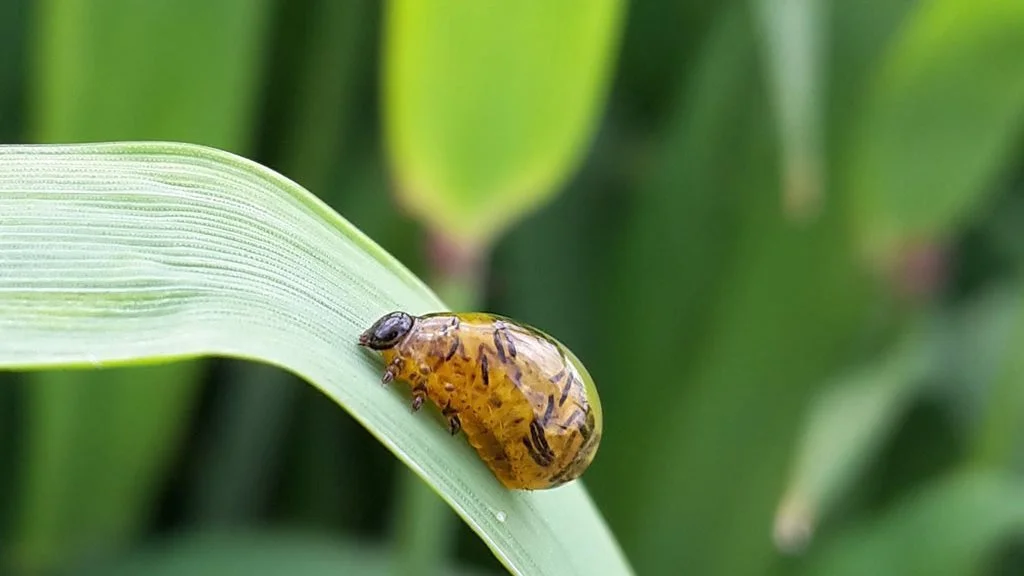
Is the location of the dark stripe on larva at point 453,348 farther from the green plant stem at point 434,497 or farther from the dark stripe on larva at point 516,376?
the green plant stem at point 434,497

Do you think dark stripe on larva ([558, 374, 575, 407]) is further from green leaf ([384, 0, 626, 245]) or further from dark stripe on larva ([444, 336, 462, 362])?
green leaf ([384, 0, 626, 245])

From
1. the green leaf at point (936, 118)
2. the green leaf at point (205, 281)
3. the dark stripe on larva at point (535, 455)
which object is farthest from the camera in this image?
the green leaf at point (936, 118)

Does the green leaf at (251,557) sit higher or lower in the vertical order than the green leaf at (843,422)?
lower

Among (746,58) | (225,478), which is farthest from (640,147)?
(225,478)

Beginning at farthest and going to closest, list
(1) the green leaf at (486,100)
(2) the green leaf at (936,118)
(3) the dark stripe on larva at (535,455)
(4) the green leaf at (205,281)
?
(2) the green leaf at (936,118) < (1) the green leaf at (486,100) < (3) the dark stripe on larva at (535,455) < (4) the green leaf at (205,281)

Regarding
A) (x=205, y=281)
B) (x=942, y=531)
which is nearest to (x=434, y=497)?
(x=205, y=281)

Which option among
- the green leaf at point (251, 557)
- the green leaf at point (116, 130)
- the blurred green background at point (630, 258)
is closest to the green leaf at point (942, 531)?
the blurred green background at point (630, 258)

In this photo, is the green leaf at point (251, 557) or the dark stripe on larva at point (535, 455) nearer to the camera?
the dark stripe on larva at point (535, 455)

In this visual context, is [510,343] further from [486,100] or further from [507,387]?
[486,100]
